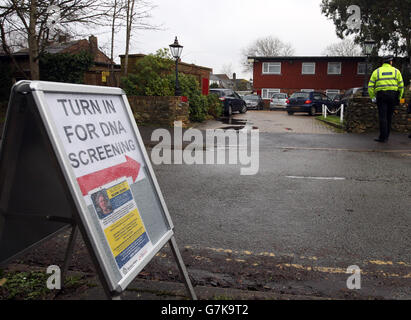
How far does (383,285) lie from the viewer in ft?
9.78

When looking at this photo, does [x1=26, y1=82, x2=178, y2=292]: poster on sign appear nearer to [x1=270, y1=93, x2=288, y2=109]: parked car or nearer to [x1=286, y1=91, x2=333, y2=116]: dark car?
[x1=286, y1=91, x2=333, y2=116]: dark car

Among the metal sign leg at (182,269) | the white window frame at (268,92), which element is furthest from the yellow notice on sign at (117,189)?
the white window frame at (268,92)

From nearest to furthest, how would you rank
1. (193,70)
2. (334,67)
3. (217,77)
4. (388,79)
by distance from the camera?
(388,79) → (193,70) → (334,67) → (217,77)

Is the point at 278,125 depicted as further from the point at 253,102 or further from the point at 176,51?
the point at 253,102

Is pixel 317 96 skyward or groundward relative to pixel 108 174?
skyward

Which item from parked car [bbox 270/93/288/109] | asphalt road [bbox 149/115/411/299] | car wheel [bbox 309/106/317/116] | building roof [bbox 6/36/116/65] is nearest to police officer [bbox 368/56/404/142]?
asphalt road [bbox 149/115/411/299]

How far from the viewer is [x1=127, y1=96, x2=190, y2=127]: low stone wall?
1459 cm

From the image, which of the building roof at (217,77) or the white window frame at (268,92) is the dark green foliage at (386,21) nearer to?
the white window frame at (268,92)

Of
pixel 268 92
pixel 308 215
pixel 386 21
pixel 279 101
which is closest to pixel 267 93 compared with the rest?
pixel 268 92

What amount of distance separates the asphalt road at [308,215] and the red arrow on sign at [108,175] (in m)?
1.39

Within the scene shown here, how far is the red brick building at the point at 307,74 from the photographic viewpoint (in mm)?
39969

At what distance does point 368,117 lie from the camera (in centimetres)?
1259

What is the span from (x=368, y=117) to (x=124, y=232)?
12071 millimetres
